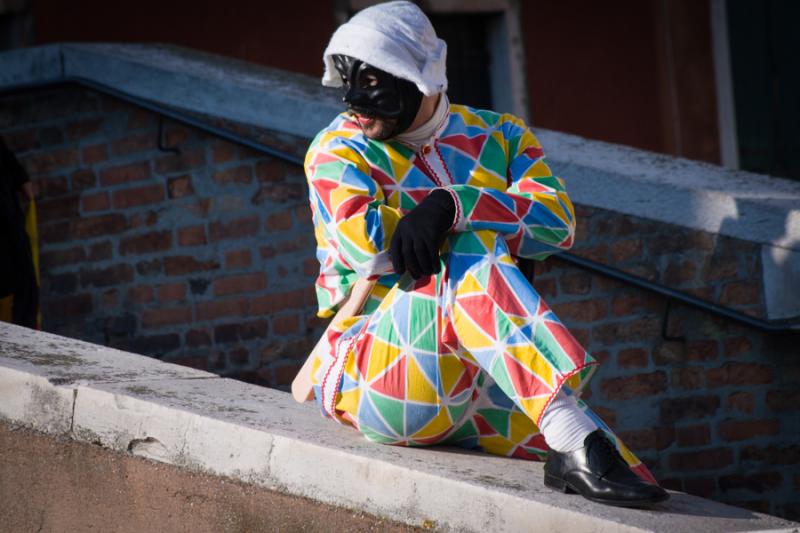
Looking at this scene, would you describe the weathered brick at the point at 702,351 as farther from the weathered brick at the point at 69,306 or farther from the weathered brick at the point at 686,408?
the weathered brick at the point at 69,306

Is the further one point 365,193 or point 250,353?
point 250,353

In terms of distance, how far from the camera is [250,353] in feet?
16.1

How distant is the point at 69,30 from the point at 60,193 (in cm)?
168

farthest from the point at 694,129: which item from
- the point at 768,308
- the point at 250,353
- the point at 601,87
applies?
the point at 250,353

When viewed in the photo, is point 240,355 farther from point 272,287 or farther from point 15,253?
point 15,253

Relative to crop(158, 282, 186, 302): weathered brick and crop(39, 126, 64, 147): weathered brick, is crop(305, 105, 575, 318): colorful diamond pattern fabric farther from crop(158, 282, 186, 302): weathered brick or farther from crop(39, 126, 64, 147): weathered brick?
crop(39, 126, 64, 147): weathered brick

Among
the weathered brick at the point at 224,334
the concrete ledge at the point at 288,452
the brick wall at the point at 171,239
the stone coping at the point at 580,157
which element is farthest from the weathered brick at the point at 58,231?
the concrete ledge at the point at 288,452

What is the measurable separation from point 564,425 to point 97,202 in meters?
2.85

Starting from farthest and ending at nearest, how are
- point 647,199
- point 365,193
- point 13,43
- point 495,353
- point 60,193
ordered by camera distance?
point 13,43 < point 60,193 < point 647,199 < point 365,193 < point 495,353

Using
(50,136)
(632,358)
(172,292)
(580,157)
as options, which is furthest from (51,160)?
(632,358)

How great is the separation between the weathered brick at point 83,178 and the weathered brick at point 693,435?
7.82 ft

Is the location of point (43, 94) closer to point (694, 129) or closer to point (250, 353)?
point (250, 353)

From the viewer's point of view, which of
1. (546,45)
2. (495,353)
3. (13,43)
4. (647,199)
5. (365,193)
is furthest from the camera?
(546,45)

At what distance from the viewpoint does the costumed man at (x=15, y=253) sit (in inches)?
184
